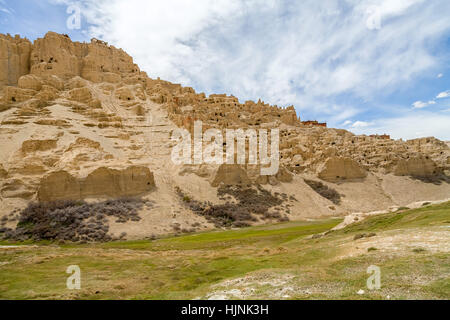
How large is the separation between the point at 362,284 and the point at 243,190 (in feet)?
111

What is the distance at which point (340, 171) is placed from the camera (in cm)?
5259

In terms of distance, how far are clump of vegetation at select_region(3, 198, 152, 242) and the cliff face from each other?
216 centimetres

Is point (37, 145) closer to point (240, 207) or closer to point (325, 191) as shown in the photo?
point (240, 207)

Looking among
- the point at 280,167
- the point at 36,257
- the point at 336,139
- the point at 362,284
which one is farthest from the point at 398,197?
the point at 36,257

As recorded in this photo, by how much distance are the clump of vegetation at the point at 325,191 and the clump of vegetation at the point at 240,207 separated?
10.3 m

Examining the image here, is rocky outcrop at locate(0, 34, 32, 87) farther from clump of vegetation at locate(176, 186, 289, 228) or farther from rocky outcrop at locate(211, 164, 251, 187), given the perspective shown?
rocky outcrop at locate(211, 164, 251, 187)

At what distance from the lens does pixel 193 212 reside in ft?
114

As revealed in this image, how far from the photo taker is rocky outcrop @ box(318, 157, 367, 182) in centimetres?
5250

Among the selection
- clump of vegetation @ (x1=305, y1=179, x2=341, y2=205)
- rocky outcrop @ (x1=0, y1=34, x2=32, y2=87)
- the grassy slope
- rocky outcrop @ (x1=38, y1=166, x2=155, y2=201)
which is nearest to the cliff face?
rocky outcrop @ (x1=38, y1=166, x2=155, y2=201)

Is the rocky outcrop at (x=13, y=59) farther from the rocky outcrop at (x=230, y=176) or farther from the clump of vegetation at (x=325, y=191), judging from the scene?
the clump of vegetation at (x=325, y=191)

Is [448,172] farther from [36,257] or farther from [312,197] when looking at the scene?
[36,257]

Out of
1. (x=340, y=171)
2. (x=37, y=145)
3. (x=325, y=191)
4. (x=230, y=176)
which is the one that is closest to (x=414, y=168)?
(x=340, y=171)

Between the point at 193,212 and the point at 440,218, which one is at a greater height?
the point at 440,218

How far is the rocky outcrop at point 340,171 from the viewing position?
52.5 m
